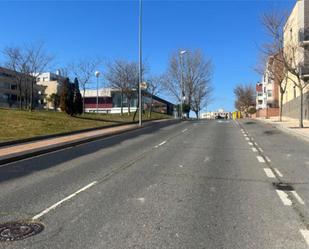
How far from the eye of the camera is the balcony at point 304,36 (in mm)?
38931

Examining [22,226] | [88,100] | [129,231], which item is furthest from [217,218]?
[88,100]

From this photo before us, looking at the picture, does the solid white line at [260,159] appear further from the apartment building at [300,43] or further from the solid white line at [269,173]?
the apartment building at [300,43]

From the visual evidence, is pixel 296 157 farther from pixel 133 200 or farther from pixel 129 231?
pixel 129 231

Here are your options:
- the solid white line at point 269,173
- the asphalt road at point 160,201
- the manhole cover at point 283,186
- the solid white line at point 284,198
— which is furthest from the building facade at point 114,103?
the solid white line at point 284,198

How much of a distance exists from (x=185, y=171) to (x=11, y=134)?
525 inches

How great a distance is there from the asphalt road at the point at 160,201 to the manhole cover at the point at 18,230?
0.50 ft

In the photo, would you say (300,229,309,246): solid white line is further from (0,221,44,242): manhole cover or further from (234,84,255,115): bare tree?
(234,84,255,115): bare tree

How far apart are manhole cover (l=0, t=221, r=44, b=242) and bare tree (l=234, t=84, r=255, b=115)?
103937 mm

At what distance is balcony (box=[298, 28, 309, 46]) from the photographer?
38.9 m

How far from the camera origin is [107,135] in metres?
25.3

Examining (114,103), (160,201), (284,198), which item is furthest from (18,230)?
(114,103)

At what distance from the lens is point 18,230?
6.04 m

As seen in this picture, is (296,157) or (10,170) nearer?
(10,170)

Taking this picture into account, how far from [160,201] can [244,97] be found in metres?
105
